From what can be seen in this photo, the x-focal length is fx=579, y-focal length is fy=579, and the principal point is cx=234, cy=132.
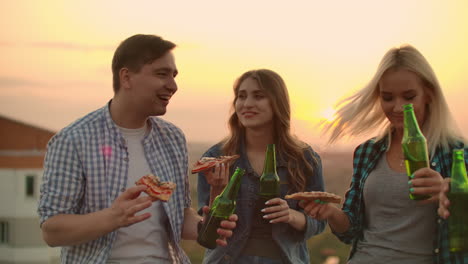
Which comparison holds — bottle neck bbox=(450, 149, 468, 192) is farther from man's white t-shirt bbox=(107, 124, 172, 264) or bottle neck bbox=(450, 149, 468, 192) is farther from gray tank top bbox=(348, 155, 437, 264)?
man's white t-shirt bbox=(107, 124, 172, 264)

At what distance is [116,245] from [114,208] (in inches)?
15.0

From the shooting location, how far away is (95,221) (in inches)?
122

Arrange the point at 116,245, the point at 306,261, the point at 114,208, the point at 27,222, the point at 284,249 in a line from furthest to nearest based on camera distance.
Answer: the point at 27,222
the point at 306,261
the point at 284,249
the point at 116,245
the point at 114,208

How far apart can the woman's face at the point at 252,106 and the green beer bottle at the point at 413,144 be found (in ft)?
4.20

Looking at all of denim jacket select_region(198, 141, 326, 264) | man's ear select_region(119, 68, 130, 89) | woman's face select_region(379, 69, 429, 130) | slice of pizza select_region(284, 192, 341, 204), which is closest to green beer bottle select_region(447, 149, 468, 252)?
woman's face select_region(379, 69, 429, 130)

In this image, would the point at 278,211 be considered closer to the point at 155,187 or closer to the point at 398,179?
the point at 398,179

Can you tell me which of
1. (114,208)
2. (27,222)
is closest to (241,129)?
(114,208)

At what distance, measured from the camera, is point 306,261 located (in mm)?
4258

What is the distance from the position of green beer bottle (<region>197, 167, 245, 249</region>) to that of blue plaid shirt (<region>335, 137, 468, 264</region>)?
70 centimetres

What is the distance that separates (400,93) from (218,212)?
131 centimetres

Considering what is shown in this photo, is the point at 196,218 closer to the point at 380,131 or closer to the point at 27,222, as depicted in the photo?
the point at 380,131

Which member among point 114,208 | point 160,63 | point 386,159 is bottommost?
point 114,208

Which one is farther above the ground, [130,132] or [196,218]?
[130,132]

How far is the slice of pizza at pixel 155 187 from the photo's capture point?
10.3ft
